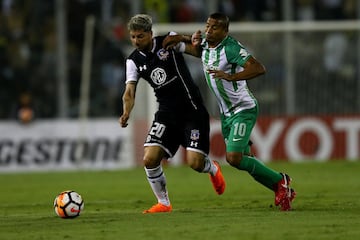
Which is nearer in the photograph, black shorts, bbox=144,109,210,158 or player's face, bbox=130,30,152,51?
player's face, bbox=130,30,152,51

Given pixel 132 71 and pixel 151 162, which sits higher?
pixel 132 71

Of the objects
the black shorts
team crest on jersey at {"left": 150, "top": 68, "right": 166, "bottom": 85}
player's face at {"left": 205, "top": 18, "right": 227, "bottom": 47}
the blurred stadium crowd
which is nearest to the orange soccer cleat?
the black shorts

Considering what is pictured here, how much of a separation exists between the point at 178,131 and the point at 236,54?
45.9 inches

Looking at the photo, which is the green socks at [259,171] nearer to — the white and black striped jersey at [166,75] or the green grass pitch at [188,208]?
the green grass pitch at [188,208]

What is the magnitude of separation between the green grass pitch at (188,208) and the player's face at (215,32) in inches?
80.1

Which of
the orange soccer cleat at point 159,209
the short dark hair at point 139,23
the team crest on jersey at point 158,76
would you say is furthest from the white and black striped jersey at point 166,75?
the orange soccer cleat at point 159,209

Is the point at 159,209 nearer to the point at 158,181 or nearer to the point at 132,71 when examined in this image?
the point at 158,181

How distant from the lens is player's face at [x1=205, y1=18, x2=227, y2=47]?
39.0 ft

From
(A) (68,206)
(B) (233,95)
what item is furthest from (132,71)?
(A) (68,206)

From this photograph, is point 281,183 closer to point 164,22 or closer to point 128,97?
point 128,97

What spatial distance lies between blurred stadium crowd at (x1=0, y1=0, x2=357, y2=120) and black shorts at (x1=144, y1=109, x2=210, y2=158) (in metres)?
12.5

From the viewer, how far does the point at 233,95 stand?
472 inches

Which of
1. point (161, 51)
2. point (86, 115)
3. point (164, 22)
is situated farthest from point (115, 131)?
point (161, 51)

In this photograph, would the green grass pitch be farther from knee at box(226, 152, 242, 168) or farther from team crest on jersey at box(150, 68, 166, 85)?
team crest on jersey at box(150, 68, 166, 85)
